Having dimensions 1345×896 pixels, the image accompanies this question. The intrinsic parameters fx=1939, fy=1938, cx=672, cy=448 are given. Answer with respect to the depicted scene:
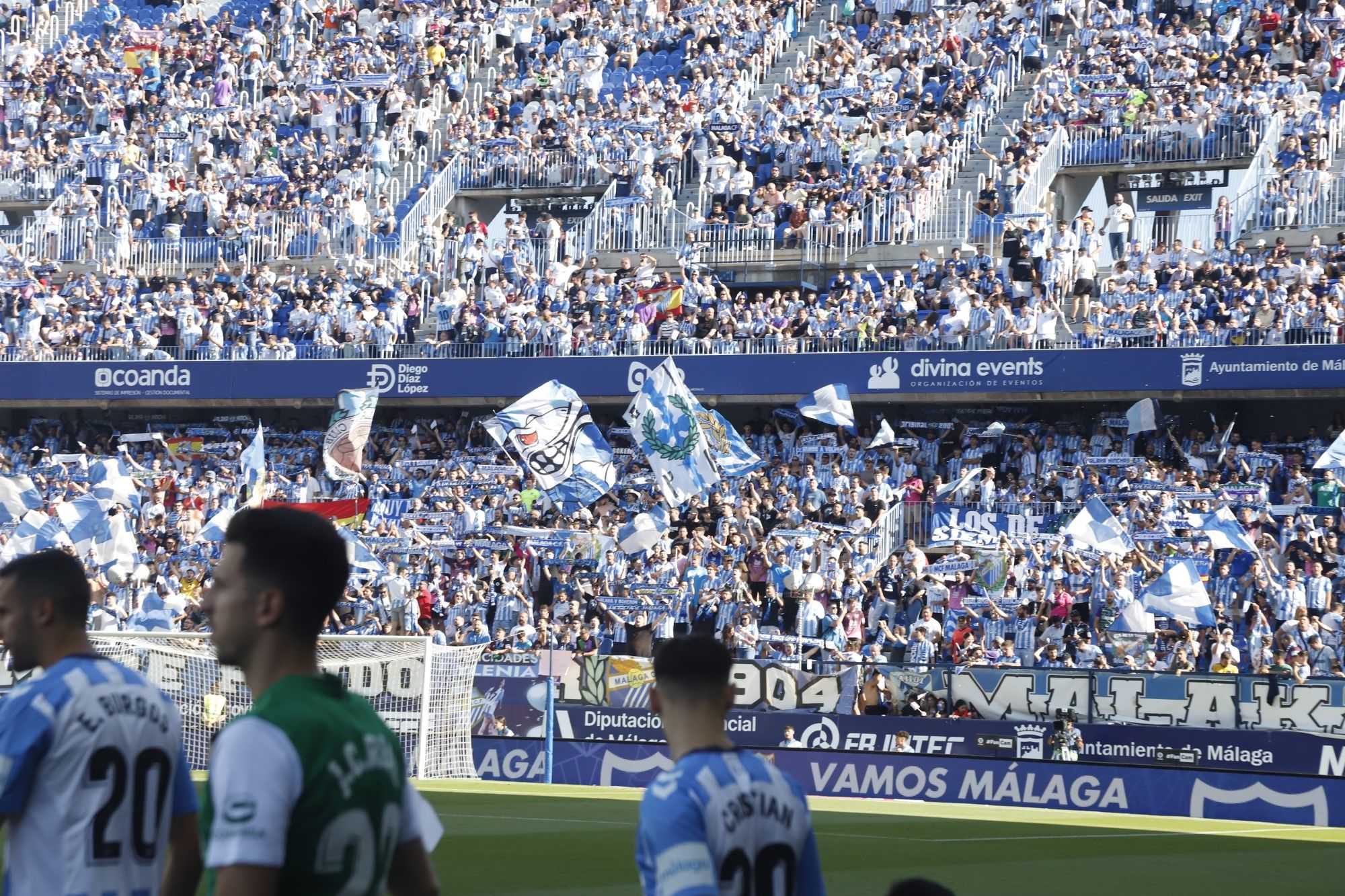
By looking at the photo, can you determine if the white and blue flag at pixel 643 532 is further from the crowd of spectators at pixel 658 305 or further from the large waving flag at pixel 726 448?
the crowd of spectators at pixel 658 305

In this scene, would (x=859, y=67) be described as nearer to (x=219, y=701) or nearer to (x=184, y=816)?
(x=219, y=701)

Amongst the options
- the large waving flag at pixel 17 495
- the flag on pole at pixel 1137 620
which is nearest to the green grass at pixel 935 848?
the flag on pole at pixel 1137 620

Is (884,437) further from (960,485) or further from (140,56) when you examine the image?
(140,56)

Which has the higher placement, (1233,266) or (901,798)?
(1233,266)

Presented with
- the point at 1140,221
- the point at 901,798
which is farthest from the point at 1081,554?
the point at 1140,221

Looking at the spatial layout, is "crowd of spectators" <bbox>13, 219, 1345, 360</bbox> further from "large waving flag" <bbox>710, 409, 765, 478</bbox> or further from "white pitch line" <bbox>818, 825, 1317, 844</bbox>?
"white pitch line" <bbox>818, 825, 1317, 844</bbox>

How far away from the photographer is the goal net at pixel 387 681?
22812 millimetres

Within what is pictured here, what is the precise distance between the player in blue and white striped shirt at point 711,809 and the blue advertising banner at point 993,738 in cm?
1495

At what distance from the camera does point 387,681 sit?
920 inches

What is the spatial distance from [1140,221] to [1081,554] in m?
9.08

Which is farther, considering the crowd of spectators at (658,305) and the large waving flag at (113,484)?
the large waving flag at (113,484)

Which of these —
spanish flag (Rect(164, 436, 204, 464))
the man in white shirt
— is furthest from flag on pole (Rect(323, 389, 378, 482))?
the man in white shirt

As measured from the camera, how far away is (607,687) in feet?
78.1

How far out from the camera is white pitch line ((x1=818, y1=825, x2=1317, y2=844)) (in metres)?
16.7
